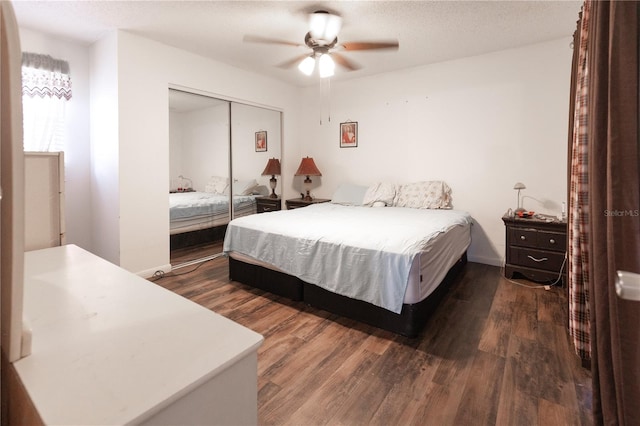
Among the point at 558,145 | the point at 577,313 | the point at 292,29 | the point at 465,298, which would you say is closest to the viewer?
the point at 577,313

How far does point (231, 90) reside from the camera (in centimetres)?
409

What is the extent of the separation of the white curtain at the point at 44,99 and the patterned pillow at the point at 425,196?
3.82m

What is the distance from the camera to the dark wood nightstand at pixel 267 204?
477cm

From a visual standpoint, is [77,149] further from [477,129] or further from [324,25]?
[477,129]

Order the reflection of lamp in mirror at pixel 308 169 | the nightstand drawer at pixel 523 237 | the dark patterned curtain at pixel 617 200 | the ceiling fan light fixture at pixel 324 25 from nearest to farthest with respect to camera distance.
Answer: the dark patterned curtain at pixel 617 200 → the ceiling fan light fixture at pixel 324 25 → the nightstand drawer at pixel 523 237 → the reflection of lamp in mirror at pixel 308 169

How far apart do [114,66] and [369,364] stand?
11.3 feet

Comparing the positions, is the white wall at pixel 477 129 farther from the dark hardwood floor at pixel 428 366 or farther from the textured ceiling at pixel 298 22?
the dark hardwood floor at pixel 428 366

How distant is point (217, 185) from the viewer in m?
4.16

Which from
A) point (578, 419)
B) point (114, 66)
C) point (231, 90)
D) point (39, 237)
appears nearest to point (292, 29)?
point (231, 90)

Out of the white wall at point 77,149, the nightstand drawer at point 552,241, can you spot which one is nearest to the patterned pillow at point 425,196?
the nightstand drawer at point 552,241

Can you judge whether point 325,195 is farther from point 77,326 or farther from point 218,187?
point 77,326

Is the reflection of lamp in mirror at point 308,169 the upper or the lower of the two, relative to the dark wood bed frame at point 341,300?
upper

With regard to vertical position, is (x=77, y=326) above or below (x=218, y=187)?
below

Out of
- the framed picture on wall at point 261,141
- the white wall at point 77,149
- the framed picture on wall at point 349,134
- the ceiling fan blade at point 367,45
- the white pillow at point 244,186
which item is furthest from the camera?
the framed picture on wall at point 349,134
